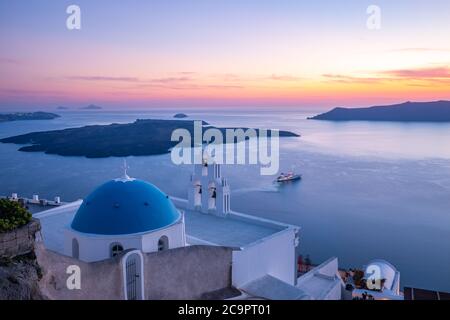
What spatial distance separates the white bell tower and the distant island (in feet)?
126

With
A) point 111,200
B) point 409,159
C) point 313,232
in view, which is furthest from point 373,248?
point 409,159

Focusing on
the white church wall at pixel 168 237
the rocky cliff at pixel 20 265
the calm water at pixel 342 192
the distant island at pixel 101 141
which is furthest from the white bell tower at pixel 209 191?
the distant island at pixel 101 141

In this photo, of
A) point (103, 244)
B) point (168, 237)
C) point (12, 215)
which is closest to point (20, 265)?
point (12, 215)

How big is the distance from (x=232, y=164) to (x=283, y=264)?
3607 cm

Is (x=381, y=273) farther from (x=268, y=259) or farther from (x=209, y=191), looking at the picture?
(x=209, y=191)

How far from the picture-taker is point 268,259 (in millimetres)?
10922

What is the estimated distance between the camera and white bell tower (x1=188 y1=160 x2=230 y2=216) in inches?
515

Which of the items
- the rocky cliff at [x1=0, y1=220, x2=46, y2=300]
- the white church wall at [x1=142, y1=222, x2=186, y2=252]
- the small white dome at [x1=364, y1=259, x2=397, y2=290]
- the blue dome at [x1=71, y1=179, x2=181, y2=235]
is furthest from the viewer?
the small white dome at [x1=364, y1=259, x2=397, y2=290]

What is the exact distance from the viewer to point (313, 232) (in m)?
28.2

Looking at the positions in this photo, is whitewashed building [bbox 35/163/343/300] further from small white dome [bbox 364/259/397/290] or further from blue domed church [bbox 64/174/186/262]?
small white dome [bbox 364/259/397/290]

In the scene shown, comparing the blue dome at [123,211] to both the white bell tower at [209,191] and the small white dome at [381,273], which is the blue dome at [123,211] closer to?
the white bell tower at [209,191]

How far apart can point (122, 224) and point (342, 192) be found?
105 ft

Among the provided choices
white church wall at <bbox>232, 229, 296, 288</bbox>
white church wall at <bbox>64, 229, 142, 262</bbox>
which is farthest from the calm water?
white church wall at <bbox>64, 229, 142, 262</bbox>
